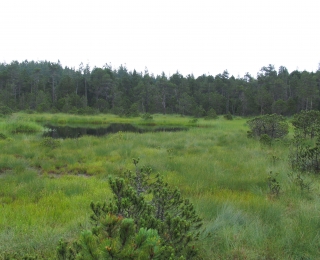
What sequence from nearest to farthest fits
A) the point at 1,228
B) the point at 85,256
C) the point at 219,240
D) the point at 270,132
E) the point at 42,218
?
the point at 85,256
the point at 219,240
the point at 1,228
the point at 42,218
the point at 270,132

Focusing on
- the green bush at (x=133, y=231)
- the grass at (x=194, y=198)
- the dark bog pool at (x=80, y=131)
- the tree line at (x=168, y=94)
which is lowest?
the grass at (x=194, y=198)

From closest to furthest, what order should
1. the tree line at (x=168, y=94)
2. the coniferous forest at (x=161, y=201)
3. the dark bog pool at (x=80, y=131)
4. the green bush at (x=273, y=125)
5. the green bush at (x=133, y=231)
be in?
the green bush at (x=133, y=231)
the coniferous forest at (x=161, y=201)
the green bush at (x=273, y=125)
the dark bog pool at (x=80, y=131)
the tree line at (x=168, y=94)

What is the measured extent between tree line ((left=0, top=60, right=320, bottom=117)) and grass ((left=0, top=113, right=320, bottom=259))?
1288 inches

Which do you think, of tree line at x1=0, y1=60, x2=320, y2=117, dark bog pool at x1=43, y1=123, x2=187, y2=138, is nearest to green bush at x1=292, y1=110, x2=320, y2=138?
dark bog pool at x1=43, y1=123, x2=187, y2=138

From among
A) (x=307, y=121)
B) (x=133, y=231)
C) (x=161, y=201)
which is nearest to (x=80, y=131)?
(x=307, y=121)

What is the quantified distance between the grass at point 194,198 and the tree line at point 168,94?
32.7m

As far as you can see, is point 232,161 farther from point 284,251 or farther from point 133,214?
A: point 133,214

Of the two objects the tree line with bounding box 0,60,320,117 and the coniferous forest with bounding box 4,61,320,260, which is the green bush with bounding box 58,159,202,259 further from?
the tree line with bounding box 0,60,320,117

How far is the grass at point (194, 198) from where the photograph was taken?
3.63 m

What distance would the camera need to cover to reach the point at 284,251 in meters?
3.53

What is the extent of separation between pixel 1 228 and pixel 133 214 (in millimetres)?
2650

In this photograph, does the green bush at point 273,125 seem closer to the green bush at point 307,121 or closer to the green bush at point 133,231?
the green bush at point 307,121

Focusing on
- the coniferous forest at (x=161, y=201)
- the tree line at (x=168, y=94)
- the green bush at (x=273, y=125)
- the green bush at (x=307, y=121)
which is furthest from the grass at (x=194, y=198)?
the tree line at (x=168, y=94)

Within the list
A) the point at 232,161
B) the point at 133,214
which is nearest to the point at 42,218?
the point at 133,214
